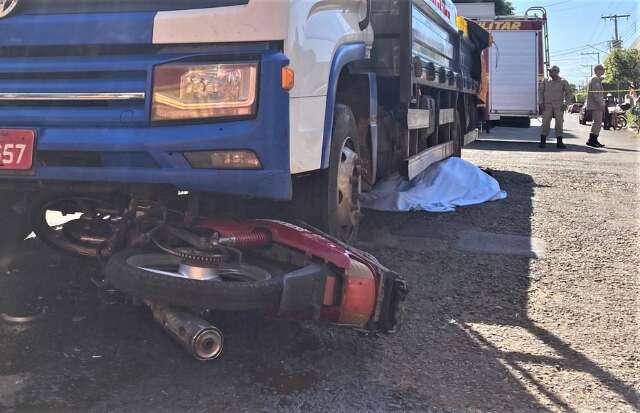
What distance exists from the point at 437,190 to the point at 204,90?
16.6 feet

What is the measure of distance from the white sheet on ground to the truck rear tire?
332 centimetres

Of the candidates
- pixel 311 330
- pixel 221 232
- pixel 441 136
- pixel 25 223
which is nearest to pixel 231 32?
pixel 221 232

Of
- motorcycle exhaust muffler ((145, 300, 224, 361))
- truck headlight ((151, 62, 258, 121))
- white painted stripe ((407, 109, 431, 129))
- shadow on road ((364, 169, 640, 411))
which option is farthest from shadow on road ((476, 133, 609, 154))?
motorcycle exhaust muffler ((145, 300, 224, 361))

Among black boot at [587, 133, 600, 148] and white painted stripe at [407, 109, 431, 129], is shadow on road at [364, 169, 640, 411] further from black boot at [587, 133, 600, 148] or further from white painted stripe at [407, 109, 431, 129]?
black boot at [587, 133, 600, 148]

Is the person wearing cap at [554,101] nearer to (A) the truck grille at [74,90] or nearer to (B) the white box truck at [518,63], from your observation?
(B) the white box truck at [518,63]

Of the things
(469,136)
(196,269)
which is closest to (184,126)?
(196,269)

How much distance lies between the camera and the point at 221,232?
3232mm

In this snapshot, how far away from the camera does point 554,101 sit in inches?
626

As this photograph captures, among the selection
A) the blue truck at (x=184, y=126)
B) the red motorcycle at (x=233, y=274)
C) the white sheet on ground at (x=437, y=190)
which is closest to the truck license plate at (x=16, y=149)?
the blue truck at (x=184, y=126)

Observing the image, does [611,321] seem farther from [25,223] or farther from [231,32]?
[25,223]

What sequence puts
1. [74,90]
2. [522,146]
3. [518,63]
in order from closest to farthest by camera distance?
[74,90] → [522,146] → [518,63]

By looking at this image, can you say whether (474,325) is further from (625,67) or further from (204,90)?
(625,67)

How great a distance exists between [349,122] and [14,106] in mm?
1950

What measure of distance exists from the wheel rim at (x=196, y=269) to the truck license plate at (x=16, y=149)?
717 mm
